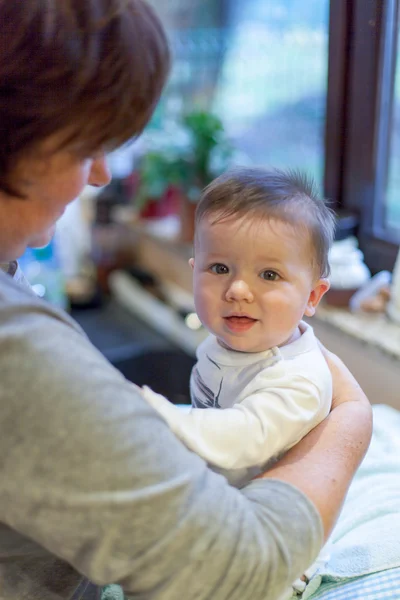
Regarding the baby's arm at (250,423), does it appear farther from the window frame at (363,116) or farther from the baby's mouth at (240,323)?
the window frame at (363,116)

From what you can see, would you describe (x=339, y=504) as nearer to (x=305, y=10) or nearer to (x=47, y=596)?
(x=47, y=596)

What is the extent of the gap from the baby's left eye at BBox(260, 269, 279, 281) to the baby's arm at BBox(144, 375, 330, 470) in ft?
0.42

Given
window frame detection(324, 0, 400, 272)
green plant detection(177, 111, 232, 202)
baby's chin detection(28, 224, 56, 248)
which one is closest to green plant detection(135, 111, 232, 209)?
green plant detection(177, 111, 232, 202)

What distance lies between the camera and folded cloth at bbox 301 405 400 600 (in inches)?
34.7

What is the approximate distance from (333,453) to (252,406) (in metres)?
0.11

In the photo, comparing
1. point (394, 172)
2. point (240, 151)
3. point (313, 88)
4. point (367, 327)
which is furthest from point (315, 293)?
point (240, 151)

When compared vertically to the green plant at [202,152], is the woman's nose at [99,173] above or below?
above

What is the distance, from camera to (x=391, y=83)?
155 cm

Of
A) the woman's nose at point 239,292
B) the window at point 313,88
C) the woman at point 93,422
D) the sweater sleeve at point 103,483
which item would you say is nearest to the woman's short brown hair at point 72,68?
the woman at point 93,422

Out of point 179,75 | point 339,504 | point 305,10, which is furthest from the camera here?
point 179,75

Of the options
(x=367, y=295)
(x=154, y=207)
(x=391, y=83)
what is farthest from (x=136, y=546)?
(x=154, y=207)

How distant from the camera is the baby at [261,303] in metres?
0.76

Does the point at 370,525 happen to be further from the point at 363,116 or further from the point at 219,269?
the point at 363,116

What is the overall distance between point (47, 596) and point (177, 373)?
4.11 ft
